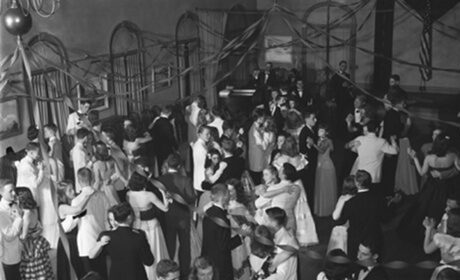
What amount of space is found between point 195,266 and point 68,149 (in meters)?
3.84

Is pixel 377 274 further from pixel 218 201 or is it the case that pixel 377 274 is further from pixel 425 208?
pixel 425 208

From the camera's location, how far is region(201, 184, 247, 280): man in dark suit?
445 centimetres

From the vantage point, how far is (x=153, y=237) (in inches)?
197

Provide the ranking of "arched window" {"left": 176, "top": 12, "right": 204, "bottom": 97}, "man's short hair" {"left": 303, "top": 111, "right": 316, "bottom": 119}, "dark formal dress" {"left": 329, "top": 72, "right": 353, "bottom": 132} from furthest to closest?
"arched window" {"left": 176, "top": 12, "right": 204, "bottom": 97}, "dark formal dress" {"left": 329, "top": 72, "right": 353, "bottom": 132}, "man's short hair" {"left": 303, "top": 111, "right": 316, "bottom": 119}

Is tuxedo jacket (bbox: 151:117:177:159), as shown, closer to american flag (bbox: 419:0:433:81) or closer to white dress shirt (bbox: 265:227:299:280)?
white dress shirt (bbox: 265:227:299:280)

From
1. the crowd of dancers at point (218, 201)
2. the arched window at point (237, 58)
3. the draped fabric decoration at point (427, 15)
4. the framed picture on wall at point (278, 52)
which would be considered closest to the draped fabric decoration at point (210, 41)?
the arched window at point (237, 58)

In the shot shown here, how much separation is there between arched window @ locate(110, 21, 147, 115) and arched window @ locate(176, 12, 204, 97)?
1.25 m

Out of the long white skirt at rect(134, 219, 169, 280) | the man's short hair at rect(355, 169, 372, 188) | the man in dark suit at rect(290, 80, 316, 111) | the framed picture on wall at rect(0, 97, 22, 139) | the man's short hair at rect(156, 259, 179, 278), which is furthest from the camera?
the man in dark suit at rect(290, 80, 316, 111)

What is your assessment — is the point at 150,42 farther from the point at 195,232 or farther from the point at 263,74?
the point at 195,232

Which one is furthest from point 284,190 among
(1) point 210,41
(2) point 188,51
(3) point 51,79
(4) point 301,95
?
(1) point 210,41

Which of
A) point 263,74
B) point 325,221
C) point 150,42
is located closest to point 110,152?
point 325,221

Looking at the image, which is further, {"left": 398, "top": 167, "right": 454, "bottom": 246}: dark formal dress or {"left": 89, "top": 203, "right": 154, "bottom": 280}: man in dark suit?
{"left": 398, "top": 167, "right": 454, "bottom": 246}: dark formal dress

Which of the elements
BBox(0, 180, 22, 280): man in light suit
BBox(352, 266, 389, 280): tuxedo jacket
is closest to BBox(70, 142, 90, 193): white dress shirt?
BBox(0, 180, 22, 280): man in light suit

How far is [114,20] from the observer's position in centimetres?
894
